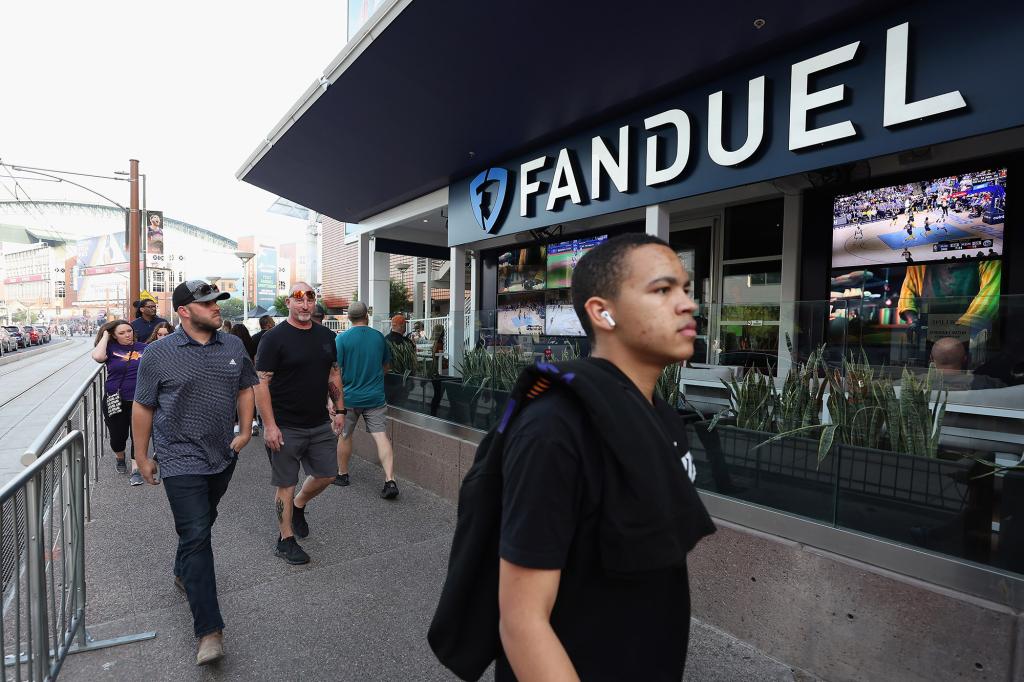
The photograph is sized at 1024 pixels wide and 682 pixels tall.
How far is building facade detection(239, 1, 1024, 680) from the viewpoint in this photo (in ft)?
8.64

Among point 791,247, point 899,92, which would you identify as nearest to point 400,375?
point 791,247

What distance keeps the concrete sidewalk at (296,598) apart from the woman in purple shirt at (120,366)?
45.9 inches

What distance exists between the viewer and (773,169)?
5.00 metres

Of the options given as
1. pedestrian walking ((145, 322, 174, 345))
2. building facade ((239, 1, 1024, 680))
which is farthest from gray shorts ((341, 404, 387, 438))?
pedestrian walking ((145, 322, 174, 345))

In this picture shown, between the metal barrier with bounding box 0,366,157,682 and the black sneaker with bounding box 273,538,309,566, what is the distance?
101cm

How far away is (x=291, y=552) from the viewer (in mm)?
3992

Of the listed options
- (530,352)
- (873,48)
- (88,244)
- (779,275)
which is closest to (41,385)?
(530,352)

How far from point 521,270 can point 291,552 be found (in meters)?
8.26

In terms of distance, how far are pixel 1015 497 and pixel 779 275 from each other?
612 cm

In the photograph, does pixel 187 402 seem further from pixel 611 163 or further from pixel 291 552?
pixel 611 163

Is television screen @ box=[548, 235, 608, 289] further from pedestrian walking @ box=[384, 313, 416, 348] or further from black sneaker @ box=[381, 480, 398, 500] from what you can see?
black sneaker @ box=[381, 480, 398, 500]

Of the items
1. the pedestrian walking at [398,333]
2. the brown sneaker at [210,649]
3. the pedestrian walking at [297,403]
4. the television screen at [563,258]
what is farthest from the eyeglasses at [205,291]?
the television screen at [563,258]

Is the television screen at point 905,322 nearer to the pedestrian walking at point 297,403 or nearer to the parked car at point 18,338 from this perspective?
the pedestrian walking at point 297,403

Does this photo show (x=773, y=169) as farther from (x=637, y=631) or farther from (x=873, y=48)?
(x=637, y=631)
